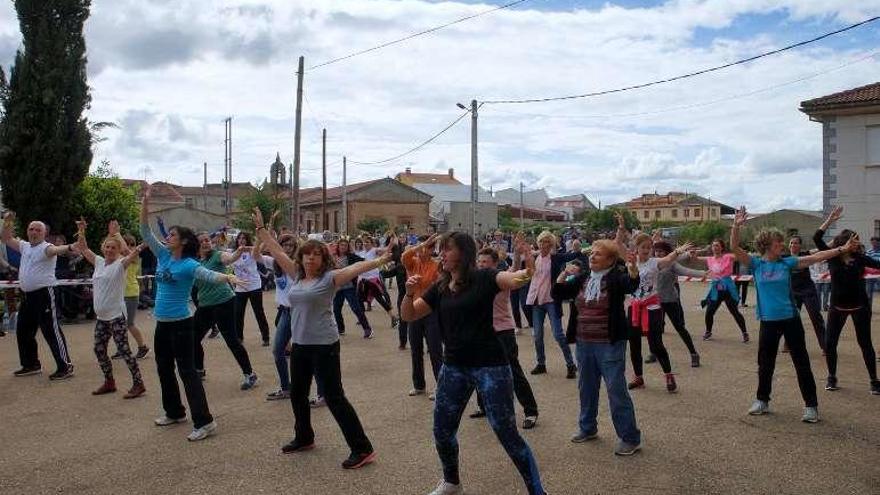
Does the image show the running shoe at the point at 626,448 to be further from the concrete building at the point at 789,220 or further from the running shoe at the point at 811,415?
the concrete building at the point at 789,220

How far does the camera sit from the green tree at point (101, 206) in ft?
55.3

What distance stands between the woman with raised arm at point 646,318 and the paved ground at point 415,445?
231 millimetres

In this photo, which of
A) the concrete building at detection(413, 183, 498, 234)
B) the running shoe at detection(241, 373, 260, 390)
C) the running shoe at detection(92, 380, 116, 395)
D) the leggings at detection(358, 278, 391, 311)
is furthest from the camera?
the concrete building at detection(413, 183, 498, 234)

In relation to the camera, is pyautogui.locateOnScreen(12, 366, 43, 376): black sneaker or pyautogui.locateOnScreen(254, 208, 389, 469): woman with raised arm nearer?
pyautogui.locateOnScreen(254, 208, 389, 469): woman with raised arm

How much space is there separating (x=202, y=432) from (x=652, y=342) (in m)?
4.75

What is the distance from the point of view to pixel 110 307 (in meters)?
7.79

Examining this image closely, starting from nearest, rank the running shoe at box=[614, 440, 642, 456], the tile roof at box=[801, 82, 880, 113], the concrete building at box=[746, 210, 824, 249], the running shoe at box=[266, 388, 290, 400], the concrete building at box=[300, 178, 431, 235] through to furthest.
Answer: the running shoe at box=[614, 440, 642, 456] → the running shoe at box=[266, 388, 290, 400] → the tile roof at box=[801, 82, 880, 113] → the concrete building at box=[746, 210, 824, 249] → the concrete building at box=[300, 178, 431, 235]

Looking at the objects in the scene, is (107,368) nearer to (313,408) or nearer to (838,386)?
(313,408)

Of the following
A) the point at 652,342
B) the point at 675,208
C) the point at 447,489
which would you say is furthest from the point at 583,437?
the point at 675,208

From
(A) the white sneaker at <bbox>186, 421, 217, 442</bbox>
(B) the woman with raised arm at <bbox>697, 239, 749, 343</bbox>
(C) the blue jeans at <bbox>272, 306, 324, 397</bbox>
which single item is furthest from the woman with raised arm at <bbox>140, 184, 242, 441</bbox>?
(B) the woman with raised arm at <bbox>697, 239, 749, 343</bbox>

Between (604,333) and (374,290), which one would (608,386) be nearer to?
(604,333)

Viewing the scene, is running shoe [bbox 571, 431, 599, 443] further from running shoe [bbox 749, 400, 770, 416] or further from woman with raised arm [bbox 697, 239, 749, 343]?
woman with raised arm [bbox 697, 239, 749, 343]

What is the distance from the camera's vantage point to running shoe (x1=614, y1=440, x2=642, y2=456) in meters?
5.59

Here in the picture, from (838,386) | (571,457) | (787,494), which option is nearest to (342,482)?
(571,457)
